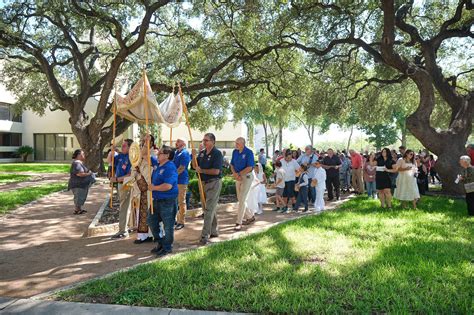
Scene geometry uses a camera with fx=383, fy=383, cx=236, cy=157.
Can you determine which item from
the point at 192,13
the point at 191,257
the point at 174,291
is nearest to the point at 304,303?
the point at 174,291

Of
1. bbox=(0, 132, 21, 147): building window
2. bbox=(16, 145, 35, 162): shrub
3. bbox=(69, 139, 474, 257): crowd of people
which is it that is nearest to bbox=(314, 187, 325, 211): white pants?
bbox=(69, 139, 474, 257): crowd of people

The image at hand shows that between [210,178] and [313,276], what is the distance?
3.01 m

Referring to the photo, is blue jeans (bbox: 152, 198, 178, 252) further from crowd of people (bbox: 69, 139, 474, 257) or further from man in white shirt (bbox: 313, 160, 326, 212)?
man in white shirt (bbox: 313, 160, 326, 212)

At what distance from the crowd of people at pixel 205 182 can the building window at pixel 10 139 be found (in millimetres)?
35047

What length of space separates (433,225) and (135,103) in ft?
21.5

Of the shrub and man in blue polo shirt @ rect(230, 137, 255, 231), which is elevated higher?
the shrub

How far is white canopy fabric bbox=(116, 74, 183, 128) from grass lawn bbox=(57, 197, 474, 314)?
10.6 feet

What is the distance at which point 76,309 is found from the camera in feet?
13.3

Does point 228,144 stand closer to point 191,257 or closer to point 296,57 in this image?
point 296,57

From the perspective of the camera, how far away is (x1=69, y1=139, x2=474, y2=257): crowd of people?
6180 mm

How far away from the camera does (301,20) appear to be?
1509cm

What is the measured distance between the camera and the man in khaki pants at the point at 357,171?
1465 centimetres

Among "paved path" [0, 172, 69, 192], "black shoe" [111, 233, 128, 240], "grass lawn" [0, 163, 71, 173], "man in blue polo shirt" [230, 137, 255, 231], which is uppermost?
"man in blue polo shirt" [230, 137, 255, 231]

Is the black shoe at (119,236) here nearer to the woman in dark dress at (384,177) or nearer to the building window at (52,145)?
the woman in dark dress at (384,177)
